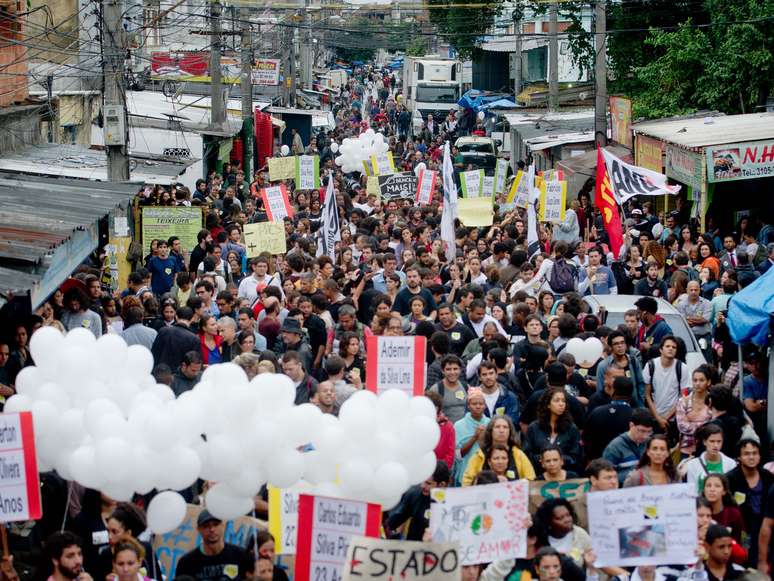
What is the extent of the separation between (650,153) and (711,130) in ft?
8.62

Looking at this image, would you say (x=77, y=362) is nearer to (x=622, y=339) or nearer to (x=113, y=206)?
(x=622, y=339)

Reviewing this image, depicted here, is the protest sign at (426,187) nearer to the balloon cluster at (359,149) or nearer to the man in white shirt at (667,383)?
the balloon cluster at (359,149)

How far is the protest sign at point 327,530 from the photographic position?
7902 mm

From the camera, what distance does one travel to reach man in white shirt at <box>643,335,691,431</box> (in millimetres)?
11898

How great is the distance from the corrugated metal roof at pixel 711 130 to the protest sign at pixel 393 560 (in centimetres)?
1550

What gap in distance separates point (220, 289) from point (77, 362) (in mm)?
7888

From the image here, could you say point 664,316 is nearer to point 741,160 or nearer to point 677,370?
point 677,370

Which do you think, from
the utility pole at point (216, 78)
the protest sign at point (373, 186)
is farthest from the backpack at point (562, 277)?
the utility pole at point (216, 78)

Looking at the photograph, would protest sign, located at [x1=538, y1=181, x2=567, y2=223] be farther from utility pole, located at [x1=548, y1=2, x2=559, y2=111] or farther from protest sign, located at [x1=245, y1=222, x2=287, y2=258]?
utility pole, located at [x1=548, y1=2, x2=559, y2=111]

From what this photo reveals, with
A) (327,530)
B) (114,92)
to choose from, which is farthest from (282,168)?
(327,530)

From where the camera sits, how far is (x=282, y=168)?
2770 centimetres

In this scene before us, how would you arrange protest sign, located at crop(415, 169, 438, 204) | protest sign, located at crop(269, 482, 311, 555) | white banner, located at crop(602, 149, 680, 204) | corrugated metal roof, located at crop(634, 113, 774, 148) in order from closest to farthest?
protest sign, located at crop(269, 482, 311, 555), white banner, located at crop(602, 149, 680, 204), corrugated metal roof, located at crop(634, 113, 774, 148), protest sign, located at crop(415, 169, 438, 204)

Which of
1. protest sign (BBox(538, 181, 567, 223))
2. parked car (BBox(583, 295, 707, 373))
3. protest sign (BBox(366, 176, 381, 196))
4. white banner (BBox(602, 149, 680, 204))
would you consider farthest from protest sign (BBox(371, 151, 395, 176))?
parked car (BBox(583, 295, 707, 373))

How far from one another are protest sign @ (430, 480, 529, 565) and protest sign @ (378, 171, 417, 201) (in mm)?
18709
